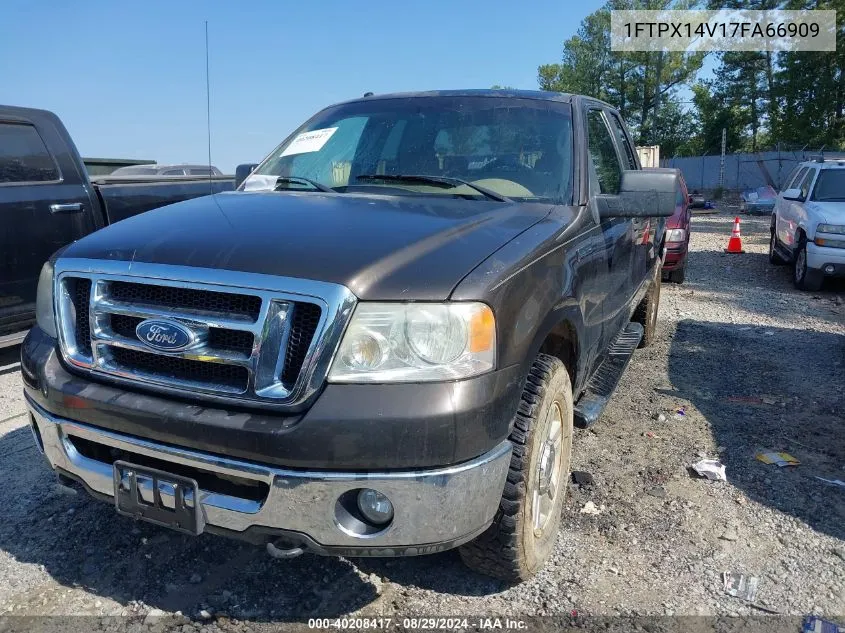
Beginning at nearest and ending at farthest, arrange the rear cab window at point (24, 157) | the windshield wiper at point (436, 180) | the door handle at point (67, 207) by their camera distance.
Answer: the windshield wiper at point (436, 180) < the rear cab window at point (24, 157) < the door handle at point (67, 207)

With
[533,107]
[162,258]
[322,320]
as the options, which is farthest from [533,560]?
[533,107]

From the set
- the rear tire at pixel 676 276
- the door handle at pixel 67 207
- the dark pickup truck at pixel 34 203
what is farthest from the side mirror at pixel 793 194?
the door handle at pixel 67 207

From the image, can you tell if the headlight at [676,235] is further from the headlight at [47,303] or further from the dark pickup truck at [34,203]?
the headlight at [47,303]

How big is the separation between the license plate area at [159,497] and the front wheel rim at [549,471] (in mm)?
1161

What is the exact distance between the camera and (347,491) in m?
1.95

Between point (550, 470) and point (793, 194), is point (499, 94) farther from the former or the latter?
point (793, 194)

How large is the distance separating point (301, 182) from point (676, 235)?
707cm

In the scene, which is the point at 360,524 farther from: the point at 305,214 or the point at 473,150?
the point at 473,150

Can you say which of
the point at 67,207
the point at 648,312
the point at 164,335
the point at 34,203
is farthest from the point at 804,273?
the point at 164,335

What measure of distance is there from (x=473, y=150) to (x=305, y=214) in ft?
3.43

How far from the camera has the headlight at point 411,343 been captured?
1957 mm

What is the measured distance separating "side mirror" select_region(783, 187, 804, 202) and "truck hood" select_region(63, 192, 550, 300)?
854cm

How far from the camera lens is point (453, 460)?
1.96 m

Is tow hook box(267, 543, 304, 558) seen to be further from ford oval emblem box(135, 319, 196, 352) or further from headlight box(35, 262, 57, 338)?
headlight box(35, 262, 57, 338)
